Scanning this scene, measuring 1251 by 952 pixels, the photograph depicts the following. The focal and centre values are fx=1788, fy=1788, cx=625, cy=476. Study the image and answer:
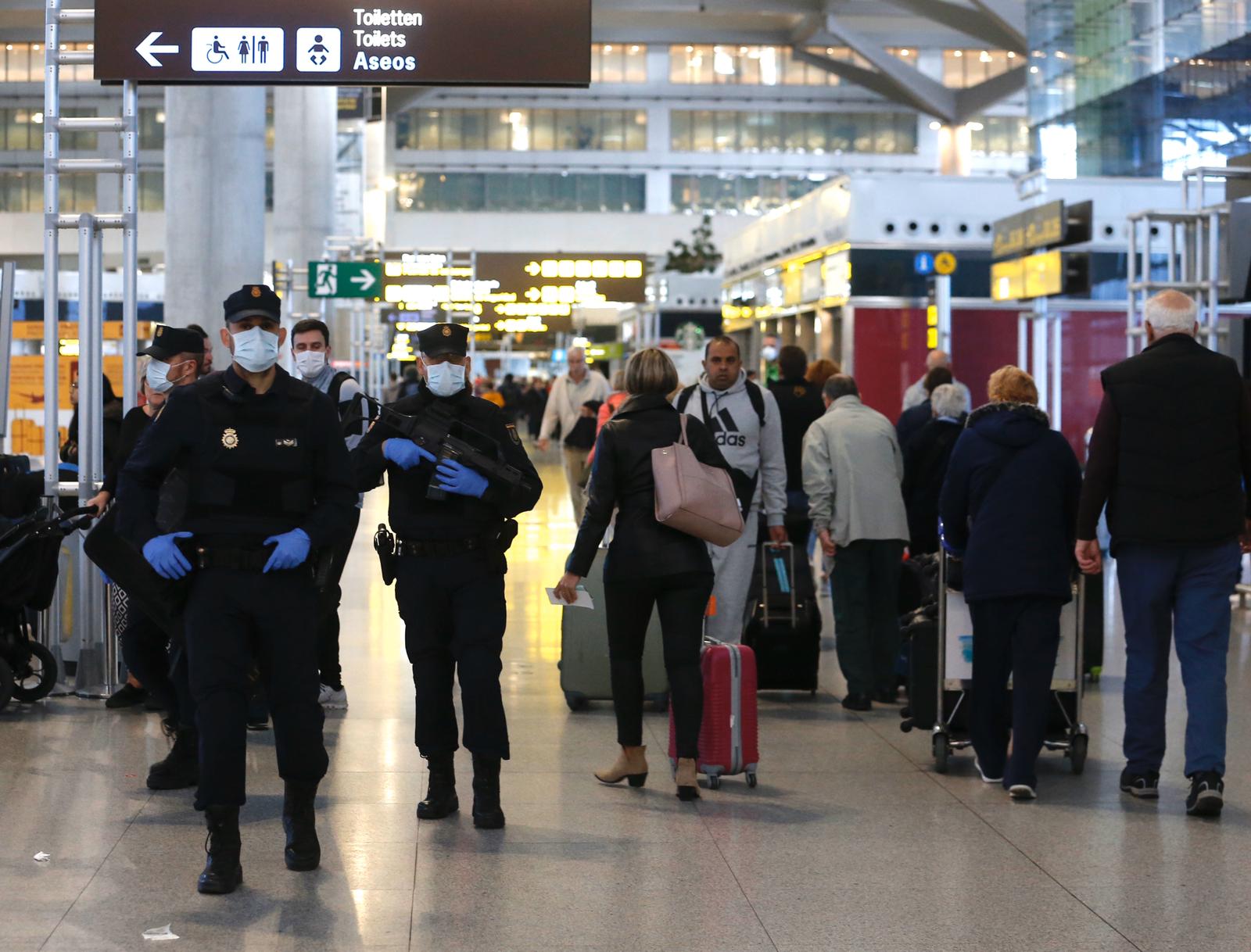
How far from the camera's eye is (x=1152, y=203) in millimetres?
23984

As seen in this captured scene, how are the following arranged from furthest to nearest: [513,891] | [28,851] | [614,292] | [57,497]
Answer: [614,292] → [57,497] → [28,851] → [513,891]

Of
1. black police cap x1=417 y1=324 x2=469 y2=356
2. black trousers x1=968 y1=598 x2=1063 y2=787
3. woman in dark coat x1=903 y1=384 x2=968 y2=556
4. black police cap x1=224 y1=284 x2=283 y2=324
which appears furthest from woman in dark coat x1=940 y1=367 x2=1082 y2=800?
black police cap x1=224 y1=284 x2=283 y2=324

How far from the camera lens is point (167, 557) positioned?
543 centimetres

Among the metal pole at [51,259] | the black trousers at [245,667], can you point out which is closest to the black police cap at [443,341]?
the black trousers at [245,667]

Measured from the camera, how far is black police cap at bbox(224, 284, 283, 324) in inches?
224

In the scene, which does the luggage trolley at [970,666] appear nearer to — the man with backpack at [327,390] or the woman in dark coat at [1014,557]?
the woman in dark coat at [1014,557]

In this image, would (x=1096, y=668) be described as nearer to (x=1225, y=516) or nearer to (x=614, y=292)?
(x=1225, y=516)

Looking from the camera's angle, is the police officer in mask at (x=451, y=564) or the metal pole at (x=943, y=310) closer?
the police officer in mask at (x=451, y=564)

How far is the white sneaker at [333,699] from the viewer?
8812 mm

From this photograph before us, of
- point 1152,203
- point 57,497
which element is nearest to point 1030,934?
point 57,497

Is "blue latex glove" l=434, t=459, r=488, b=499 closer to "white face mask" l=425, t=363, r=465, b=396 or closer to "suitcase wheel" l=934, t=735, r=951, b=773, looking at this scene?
"white face mask" l=425, t=363, r=465, b=396

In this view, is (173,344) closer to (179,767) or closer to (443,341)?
(443,341)

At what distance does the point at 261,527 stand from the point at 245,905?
1140 mm

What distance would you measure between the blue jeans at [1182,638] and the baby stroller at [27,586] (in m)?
4.50
